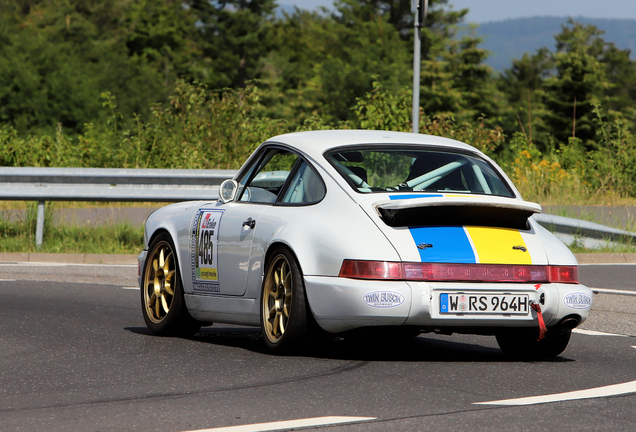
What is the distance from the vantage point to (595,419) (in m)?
4.59

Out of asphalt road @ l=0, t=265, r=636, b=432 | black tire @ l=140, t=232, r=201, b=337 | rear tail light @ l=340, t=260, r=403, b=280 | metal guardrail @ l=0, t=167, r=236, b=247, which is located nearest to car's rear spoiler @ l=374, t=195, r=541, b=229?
rear tail light @ l=340, t=260, r=403, b=280

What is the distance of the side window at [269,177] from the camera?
7172mm

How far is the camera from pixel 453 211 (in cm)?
623

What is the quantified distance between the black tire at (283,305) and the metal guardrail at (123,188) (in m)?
8.40

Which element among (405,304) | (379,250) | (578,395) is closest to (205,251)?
(379,250)

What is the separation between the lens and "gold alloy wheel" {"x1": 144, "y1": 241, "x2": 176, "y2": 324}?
7.83m

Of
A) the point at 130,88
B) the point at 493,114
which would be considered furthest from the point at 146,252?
the point at 493,114

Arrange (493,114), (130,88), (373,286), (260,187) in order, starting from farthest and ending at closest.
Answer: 1. (493,114)
2. (130,88)
3. (260,187)
4. (373,286)

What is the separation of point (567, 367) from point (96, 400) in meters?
2.85

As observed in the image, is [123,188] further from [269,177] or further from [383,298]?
[383,298]

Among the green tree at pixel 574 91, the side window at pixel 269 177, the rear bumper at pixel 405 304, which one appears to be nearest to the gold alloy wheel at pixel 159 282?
the side window at pixel 269 177

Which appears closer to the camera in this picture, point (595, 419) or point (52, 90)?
point (595, 419)

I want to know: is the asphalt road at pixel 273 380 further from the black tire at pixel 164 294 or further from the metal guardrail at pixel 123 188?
the metal guardrail at pixel 123 188

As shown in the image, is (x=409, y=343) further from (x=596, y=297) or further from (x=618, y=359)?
(x=596, y=297)
